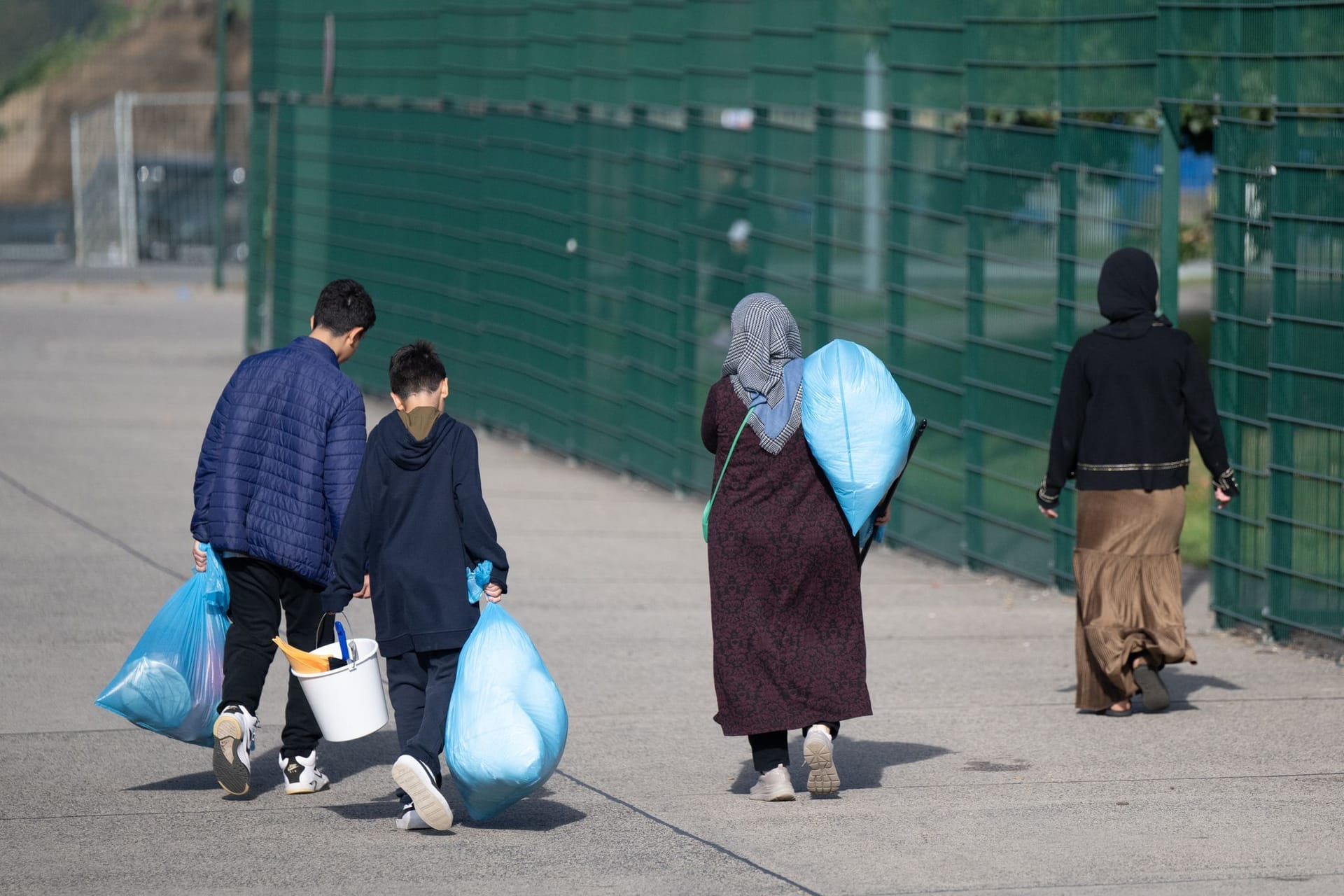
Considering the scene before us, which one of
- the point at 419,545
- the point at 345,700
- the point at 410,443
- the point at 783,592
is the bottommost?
the point at 345,700

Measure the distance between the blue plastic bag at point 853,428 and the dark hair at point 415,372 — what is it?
118 centimetres

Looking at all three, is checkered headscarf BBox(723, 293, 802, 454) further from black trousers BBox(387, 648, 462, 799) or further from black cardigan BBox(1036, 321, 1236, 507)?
black cardigan BBox(1036, 321, 1236, 507)

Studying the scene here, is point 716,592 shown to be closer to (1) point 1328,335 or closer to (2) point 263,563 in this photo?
(2) point 263,563

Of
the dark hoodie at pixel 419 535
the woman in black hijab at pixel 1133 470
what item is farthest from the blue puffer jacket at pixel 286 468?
the woman in black hijab at pixel 1133 470

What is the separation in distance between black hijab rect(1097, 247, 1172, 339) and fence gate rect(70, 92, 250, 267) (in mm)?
29693

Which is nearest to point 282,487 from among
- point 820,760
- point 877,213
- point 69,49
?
point 820,760

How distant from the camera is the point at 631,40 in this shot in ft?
48.5

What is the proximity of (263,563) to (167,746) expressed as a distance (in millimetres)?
1075

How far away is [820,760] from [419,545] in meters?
1.45

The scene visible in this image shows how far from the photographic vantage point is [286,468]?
673 centimetres

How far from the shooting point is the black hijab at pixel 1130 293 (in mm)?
8008

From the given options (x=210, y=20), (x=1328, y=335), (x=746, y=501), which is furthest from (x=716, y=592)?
(x=210, y=20)

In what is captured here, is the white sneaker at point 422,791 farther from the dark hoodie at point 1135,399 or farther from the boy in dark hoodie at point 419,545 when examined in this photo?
the dark hoodie at point 1135,399

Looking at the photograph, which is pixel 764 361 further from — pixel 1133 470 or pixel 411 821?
pixel 1133 470
